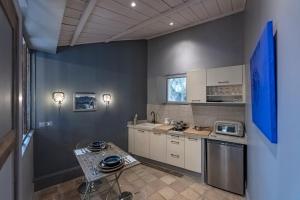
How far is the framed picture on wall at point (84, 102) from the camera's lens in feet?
11.1

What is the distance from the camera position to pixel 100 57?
147 inches

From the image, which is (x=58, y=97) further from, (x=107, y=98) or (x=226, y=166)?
(x=226, y=166)

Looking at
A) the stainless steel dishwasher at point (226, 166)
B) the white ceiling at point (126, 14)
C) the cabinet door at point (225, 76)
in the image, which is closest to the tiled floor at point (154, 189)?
the stainless steel dishwasher at point (226, 166)

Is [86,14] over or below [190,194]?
over

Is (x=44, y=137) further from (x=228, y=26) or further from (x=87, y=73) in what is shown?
(x=228, y=26)

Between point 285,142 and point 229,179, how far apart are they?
7.84 feet

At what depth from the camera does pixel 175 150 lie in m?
3.44

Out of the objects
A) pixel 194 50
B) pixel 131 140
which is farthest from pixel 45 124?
pixel 194 50

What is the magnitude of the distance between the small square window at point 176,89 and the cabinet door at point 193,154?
1164 mm

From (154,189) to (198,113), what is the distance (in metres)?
1.82

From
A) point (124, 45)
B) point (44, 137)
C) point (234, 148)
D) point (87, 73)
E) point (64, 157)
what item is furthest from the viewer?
point (124, 45)

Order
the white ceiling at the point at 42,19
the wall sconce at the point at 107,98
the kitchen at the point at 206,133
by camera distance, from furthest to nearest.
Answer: the wall sconce at the point at 107,98 < the kitchen at the point at 206,133 < the white ceiling at the point at 42,19

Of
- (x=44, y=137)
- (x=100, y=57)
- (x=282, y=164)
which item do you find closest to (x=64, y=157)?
(x=44, y=137)

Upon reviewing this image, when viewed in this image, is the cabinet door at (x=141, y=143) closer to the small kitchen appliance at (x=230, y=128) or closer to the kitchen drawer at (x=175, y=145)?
the kitchen drawer at (x=175, y=145)
